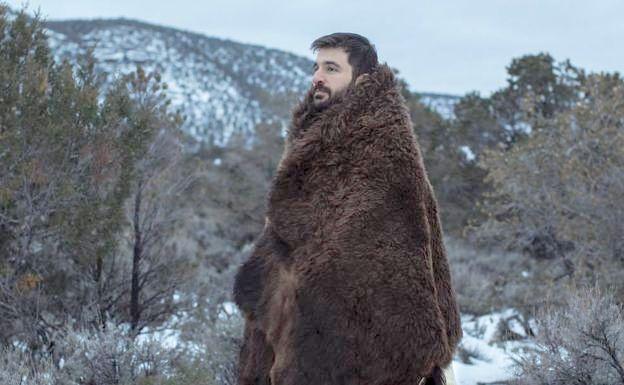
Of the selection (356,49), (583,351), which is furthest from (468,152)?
(356,49)

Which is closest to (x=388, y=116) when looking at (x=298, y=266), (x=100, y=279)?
(x=298, y=266)

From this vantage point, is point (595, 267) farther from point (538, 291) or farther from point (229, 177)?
point (229, 177)

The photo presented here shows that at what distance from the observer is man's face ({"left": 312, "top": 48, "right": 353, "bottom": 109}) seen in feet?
8.46

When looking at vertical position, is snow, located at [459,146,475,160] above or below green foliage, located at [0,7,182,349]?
above

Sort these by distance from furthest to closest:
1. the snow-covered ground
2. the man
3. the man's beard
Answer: the snow-covered ground < the man's beard < the man

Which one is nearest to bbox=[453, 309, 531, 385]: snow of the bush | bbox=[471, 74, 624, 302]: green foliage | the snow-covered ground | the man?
the snow-covered ground

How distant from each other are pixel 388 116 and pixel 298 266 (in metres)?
0.60

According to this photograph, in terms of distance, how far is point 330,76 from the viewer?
102 inches

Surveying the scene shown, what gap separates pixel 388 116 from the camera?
2.44 m

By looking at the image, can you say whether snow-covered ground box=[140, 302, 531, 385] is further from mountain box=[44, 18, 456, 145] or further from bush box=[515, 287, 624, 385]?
mountain box=[44, 18, 456, 145]

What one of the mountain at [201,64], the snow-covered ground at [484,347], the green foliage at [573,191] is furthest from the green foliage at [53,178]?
the mountain at [201,64]

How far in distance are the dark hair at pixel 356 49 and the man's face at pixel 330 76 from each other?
0.05 ft

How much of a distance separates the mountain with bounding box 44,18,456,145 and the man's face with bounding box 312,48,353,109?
39307 mm

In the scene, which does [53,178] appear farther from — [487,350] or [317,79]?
[487,350]
